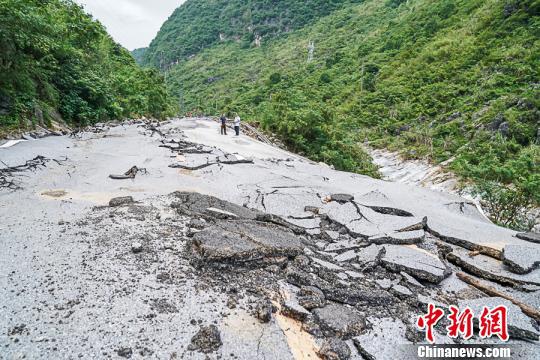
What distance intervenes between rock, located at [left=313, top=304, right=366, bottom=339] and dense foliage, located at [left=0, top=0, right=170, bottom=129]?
12970mm

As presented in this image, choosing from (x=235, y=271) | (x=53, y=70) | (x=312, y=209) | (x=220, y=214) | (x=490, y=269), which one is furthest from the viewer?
(x=53, y=70)

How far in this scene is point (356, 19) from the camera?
73625mm

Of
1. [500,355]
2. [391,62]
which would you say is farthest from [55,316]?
[391,62]

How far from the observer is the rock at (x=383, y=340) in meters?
2.82

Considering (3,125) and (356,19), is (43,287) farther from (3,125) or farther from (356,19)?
(356,19)

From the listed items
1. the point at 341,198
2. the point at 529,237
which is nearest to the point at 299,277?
the point at 341,198

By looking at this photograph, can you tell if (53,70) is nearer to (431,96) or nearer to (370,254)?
(370,254)

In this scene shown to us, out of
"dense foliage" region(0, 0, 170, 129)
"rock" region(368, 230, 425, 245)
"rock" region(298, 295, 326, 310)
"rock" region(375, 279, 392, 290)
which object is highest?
"dense foliage" region(0, 0, 170, 129)

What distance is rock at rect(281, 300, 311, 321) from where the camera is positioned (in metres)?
3.08

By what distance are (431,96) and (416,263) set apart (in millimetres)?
31151

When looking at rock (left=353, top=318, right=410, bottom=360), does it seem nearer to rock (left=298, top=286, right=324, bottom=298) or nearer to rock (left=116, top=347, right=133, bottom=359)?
rock (left=298, top=286, right=324, bottom=298)

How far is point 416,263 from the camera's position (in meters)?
4.11

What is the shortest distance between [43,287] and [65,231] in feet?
4.68

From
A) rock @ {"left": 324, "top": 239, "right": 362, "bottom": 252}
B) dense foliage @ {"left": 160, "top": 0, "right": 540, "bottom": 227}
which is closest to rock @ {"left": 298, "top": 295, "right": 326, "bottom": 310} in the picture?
rock @ {"left": 324, "top": 239, "right": 362, "bottom": 252}
